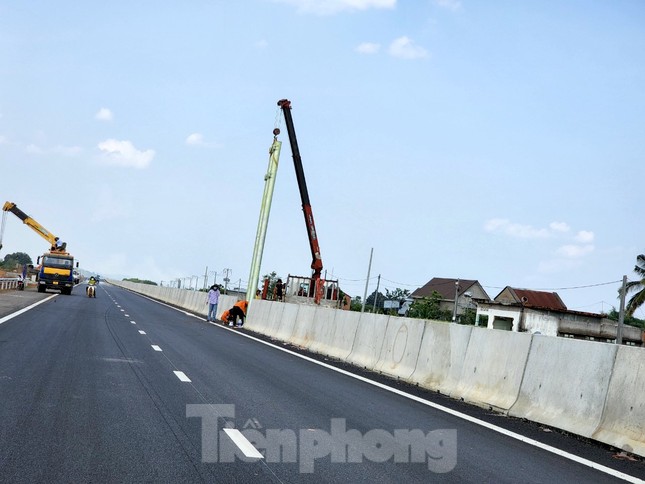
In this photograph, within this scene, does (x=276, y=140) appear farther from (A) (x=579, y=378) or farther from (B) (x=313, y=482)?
(B) (x=313, y=482)

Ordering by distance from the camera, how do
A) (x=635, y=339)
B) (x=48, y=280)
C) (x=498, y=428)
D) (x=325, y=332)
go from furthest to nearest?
(x=635, y=339) → (x=48, y=280) → (x=325, y=332) → (x=498, y=428)

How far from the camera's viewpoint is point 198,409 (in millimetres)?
9648

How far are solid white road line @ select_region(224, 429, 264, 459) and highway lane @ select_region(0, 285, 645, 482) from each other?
43mm

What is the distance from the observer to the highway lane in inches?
261

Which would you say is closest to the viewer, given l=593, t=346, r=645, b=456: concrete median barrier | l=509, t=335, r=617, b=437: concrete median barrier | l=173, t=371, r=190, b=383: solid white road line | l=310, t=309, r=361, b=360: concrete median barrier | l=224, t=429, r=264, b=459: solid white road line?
l=224, t=429, r=264, b=459: solid white road line

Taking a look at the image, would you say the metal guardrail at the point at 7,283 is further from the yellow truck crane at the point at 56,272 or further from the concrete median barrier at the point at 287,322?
the concrete median barrier at the point at 287,322

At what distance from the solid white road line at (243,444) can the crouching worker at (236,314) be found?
90.3 ft

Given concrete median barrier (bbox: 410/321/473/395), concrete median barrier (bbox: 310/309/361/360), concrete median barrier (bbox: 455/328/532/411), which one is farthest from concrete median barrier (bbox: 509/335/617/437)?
concrete median barrier (bbox: 310/309/361/360)

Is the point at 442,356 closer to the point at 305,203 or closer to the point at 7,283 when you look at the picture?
the point at 305,203

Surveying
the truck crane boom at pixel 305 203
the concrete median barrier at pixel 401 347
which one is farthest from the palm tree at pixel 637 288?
the concrete median barrier at pixel 401 347

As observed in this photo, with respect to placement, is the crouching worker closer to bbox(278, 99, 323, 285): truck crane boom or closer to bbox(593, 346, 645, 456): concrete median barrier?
bbox(278, 99, 323, 285): truck crane boom

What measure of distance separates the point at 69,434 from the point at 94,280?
52.3 metres

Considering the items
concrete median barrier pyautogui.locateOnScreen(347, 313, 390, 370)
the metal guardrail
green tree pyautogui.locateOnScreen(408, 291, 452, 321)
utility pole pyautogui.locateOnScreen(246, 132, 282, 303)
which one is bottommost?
the metal guardrail

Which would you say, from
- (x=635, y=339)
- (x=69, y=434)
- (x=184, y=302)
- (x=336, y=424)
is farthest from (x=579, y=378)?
(x=635, y=339)
